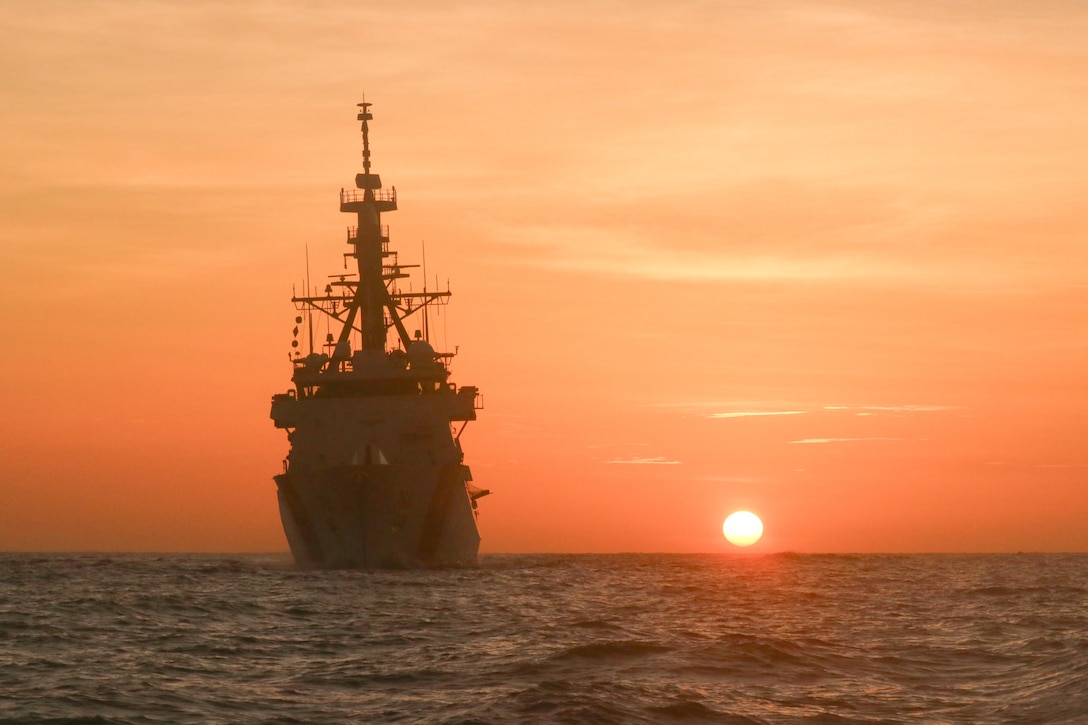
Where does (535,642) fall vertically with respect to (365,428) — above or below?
below

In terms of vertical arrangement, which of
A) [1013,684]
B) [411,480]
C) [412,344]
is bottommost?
[1013,684]

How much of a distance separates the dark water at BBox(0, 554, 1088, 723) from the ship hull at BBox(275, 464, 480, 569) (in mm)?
13498

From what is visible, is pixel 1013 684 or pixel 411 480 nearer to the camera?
pixel 1013 684

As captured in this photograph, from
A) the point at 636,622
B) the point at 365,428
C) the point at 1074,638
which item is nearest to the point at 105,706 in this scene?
the point at 636,622

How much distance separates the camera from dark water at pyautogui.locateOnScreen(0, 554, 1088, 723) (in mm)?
18828

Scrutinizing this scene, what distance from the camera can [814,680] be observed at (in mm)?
22219

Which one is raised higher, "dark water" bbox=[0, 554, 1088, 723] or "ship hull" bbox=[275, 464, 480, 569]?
"ship hull" bbox=[275, 464, 480, 569]

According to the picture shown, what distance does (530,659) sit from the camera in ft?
80.3

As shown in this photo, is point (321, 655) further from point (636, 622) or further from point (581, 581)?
point (581, 581)

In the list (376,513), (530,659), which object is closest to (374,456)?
(376,513)

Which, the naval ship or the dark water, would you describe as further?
the naval ship

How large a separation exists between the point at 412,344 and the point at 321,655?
42193 millimetres

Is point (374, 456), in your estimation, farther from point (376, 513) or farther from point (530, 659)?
point (530, 659)

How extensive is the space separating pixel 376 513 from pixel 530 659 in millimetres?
34375
